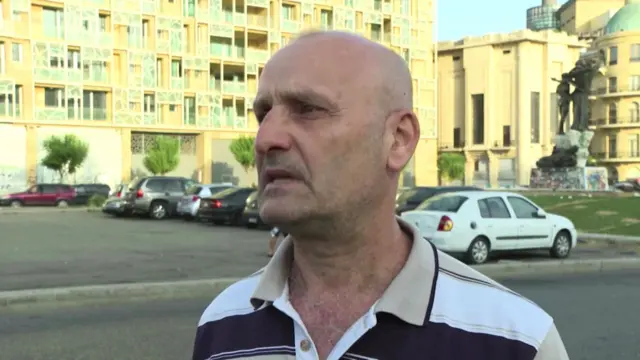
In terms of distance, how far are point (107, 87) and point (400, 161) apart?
5612cm

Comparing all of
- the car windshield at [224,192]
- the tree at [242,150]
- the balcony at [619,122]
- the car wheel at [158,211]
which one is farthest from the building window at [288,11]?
the balcony at [619,122]

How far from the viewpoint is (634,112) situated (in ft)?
271

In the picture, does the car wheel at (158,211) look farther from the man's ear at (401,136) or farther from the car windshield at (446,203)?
the man's ear at (401,136)

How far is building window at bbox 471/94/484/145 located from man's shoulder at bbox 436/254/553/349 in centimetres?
9053

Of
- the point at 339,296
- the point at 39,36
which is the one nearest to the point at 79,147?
the point at 39,36

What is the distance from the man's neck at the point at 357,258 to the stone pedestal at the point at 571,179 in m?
36.2

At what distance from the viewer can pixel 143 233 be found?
75.0 feet

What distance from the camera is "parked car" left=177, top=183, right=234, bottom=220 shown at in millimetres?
29031

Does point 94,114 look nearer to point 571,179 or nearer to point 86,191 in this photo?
point 86,191

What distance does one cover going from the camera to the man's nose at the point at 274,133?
5.28ft

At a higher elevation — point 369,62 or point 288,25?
point 288,25

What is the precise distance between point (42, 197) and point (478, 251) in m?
35.0

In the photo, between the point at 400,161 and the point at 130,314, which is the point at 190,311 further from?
the point at 400,161

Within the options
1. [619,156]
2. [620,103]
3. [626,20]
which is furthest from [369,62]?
[626,20]
